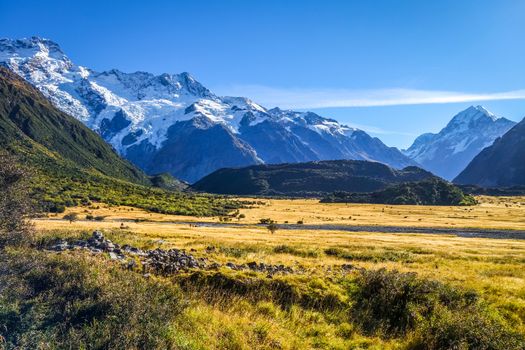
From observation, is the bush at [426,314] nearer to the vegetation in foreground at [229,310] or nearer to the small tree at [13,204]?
the vegetation in foreground at [229,310]

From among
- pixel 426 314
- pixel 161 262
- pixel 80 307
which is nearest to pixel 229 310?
pixel 80 307

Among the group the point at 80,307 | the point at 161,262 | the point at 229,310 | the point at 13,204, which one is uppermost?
the point at 13,204

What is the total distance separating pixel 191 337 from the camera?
13.5 meters

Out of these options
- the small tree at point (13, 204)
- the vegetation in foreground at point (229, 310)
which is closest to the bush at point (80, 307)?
the vegetation in foreground at point (229, 310)

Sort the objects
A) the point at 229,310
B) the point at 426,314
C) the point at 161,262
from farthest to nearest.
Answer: the point at 161,262 < the point at 426,314 < the point at 229,310

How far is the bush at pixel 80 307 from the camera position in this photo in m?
12.0

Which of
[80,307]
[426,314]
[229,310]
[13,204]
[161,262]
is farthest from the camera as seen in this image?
[13,204]

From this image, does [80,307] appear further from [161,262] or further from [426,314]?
[426,314]

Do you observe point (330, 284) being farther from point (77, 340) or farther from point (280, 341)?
point (77, 340)

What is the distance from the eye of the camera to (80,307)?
45.2 ft

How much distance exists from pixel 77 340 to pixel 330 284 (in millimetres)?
13247

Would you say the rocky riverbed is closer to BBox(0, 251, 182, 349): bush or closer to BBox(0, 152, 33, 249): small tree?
BBox(0, 152, 33, 249): small tree

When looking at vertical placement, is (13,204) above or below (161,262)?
above

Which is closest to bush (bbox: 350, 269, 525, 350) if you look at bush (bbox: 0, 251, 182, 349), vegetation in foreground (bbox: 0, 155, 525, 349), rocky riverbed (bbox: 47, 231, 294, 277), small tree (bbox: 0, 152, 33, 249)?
vegetation in foreground (bbox: 0, 155, 525, 349)
